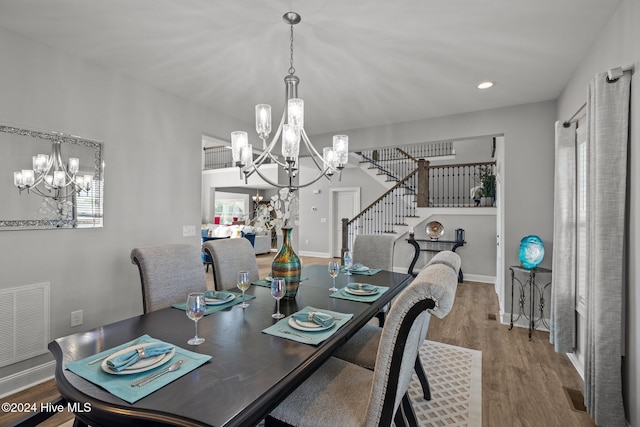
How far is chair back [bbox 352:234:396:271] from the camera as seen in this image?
3221 millimetres

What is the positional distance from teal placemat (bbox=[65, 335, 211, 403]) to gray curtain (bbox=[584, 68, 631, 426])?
84.5 inches

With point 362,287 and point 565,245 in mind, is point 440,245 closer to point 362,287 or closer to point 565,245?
point 565,245

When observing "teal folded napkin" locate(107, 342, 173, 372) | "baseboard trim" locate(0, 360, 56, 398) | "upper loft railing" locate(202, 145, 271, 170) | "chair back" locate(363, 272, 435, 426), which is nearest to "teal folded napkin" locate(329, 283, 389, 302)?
"chair back" locate(363, 272, 435, 426)

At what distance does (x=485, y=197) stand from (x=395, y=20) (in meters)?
4.85

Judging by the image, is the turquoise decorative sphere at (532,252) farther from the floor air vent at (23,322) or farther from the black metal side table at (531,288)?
the floor air vent at (23,322)

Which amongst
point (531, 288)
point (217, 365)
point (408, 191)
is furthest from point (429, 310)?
point (408, 191)

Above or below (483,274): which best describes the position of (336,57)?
above

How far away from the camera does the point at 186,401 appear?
0.89 m

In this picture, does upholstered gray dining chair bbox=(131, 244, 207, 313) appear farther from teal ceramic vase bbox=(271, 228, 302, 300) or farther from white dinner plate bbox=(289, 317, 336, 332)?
white dinner plate bbox=(289, 317, 336, 332)

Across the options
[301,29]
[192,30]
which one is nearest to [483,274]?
[301,29]

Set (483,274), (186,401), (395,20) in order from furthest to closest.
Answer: (483,274)
(395,20)
(186,401)

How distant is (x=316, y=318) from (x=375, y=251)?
6.28ft

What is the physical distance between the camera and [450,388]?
7.43 ft

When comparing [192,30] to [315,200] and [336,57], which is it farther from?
[315,200]
